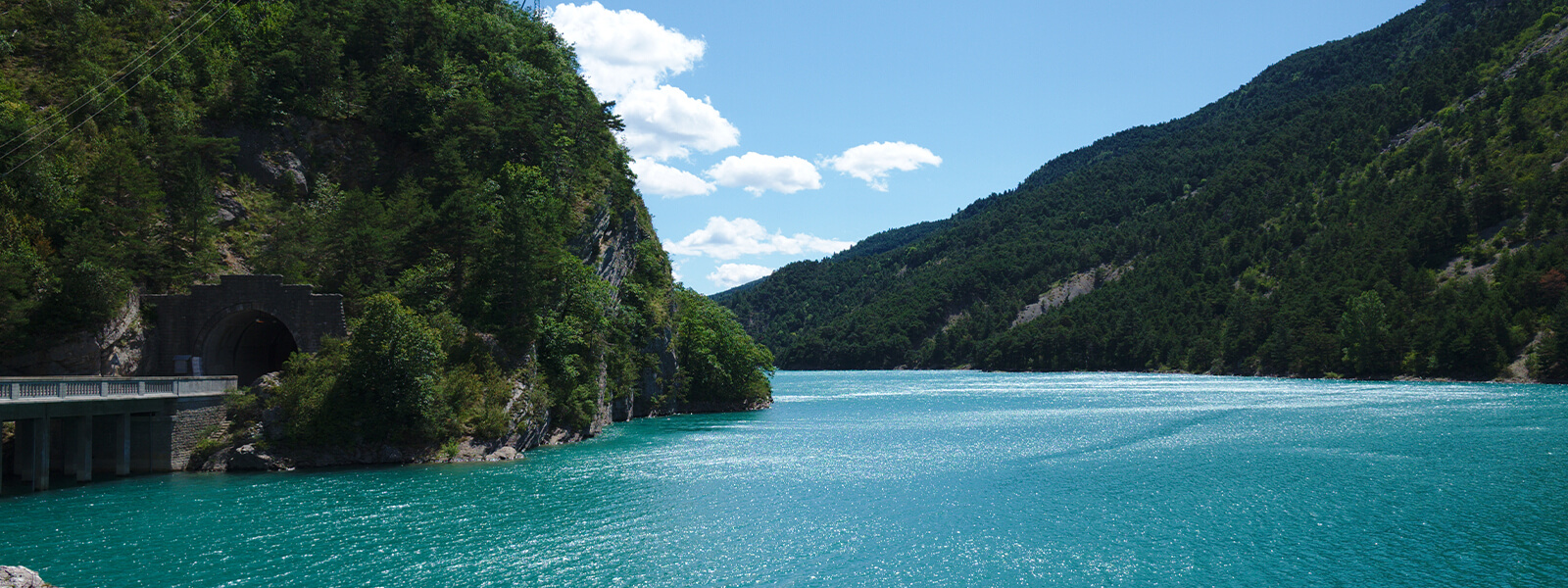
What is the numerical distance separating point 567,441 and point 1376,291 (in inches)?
5903

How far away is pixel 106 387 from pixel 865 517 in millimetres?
35861

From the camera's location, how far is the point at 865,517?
34.6 meters

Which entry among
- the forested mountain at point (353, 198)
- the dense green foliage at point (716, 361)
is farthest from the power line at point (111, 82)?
the dense green foliage at point (716, 361)

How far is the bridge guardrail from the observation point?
35.4 metres

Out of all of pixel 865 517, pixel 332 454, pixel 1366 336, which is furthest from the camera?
pixel 1366 336

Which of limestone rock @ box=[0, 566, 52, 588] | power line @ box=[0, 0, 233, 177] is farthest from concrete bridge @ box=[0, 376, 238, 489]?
limestone rock @ box=[0, 566, 52, 588]

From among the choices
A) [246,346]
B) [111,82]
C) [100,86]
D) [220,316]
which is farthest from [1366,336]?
[100,86]

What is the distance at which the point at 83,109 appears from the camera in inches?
2212

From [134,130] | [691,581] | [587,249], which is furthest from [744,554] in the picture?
[134,130]

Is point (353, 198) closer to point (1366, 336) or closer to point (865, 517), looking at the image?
point (865, 517)

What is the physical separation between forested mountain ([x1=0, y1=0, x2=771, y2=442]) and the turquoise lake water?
5.99 m

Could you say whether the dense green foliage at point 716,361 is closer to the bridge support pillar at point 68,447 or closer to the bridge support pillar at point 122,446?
the bridge support pillar at point 122,446

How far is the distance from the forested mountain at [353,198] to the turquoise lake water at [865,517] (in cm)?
599

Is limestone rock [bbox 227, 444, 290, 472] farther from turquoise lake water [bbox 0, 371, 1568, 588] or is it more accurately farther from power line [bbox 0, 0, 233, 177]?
power line [bbox 0, 0, 233, 177]
